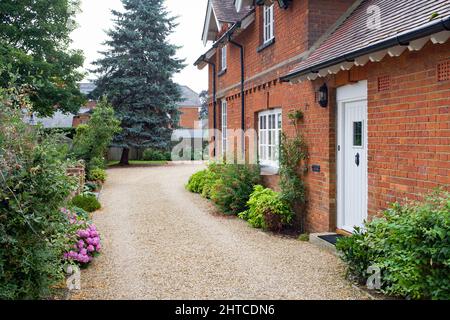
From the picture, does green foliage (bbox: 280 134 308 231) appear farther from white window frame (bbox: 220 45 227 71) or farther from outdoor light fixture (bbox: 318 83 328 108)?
white window frame (bbox: 220 45 227 71)

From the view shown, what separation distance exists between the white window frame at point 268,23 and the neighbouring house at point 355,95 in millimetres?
26

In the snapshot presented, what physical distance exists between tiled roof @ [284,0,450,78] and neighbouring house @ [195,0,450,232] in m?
0.03

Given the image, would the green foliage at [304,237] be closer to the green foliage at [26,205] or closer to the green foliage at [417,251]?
the green foliage at [417,251]

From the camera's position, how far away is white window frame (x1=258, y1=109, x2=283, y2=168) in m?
11.1

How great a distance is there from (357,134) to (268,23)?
5.23m

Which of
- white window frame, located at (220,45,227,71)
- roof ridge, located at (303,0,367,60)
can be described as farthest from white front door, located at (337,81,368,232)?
white window frame, located at (220,45,227,71)

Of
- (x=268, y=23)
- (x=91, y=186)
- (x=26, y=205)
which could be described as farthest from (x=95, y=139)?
(x=26, y=205)

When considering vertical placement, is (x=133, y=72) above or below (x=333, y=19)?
above

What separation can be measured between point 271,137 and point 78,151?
7.72 metres

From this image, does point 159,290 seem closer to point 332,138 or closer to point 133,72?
point 332,138

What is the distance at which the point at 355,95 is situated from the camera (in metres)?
7.39

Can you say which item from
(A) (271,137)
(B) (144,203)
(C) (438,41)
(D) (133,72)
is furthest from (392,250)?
(D) (133,72)

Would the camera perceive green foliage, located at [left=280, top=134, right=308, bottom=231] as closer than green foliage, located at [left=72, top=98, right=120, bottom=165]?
Yes
